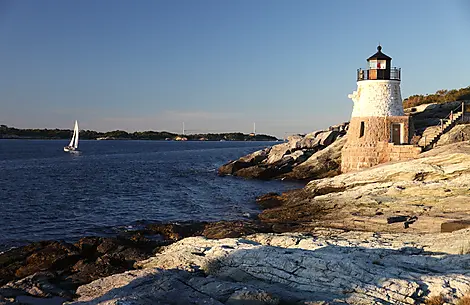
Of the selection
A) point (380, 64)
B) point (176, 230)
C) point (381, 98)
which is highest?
point (380, 64)

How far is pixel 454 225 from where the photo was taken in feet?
62.1

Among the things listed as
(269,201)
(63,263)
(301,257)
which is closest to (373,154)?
(269,201)

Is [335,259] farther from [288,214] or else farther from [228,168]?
[228,168]

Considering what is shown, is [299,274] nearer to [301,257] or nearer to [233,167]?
[301,257]

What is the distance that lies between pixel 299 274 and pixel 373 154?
2553 centimetres

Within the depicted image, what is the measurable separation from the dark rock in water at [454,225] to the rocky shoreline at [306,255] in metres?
0.04

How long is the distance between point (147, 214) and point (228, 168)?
2735 centimetres

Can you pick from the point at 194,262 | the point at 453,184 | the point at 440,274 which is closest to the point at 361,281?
the point at 440,274

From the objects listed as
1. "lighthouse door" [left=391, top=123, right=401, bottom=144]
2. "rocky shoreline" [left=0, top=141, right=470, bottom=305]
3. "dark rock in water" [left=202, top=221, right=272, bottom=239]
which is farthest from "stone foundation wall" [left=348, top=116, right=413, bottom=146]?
"dark rock in water" [left=202, top=221, right=272, bottom=239]

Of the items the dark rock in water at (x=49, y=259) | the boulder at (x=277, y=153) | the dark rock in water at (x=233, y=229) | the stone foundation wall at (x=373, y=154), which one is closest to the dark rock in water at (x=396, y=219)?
the dark rock in water at (x=233, y=229)

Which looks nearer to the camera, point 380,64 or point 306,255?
point 306,255

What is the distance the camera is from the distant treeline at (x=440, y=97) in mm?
51781

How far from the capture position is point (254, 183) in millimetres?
47688

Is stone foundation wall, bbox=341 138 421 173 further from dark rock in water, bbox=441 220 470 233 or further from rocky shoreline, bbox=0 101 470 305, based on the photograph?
dark rock in water, bbox=441 220 470 233
